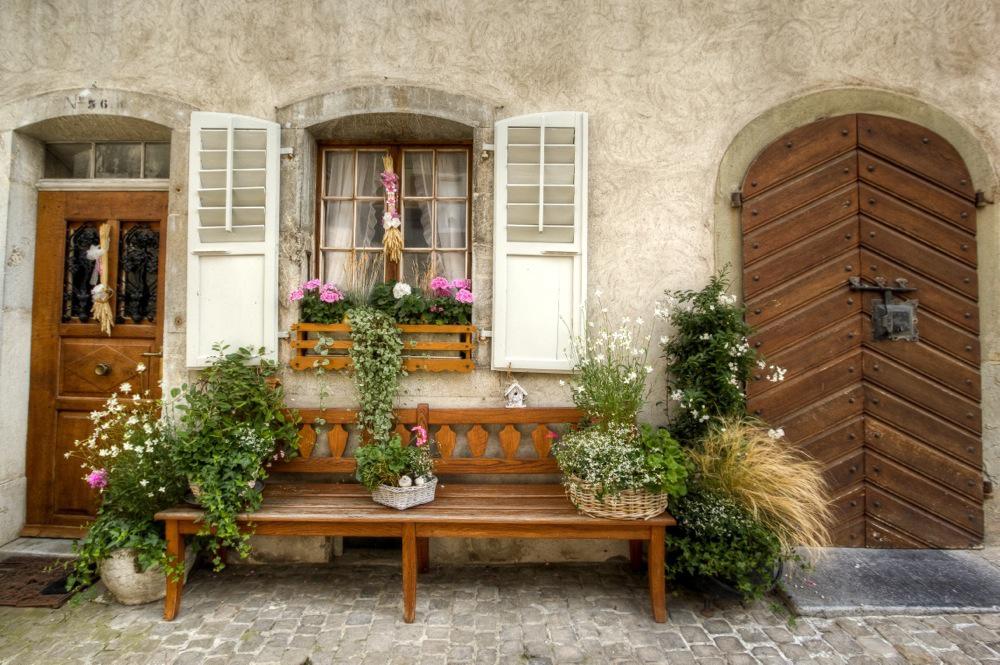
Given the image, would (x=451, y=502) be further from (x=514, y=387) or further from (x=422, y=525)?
(x=514, y=387)

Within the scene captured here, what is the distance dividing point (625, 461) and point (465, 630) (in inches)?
47.5

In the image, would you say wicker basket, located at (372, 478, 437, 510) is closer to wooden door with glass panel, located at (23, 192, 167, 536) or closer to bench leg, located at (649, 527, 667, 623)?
bench leg, located at (649, 527, 667, 623)

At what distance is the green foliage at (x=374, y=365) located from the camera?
10.8 ft

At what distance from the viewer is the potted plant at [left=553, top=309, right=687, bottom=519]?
2756 mm

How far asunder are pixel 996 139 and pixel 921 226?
2.65 ft

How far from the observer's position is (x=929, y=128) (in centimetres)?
353

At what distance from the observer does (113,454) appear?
3.06 meters

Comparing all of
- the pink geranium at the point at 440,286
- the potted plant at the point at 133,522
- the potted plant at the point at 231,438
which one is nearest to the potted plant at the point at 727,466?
the pink geranium at the point at 440,286

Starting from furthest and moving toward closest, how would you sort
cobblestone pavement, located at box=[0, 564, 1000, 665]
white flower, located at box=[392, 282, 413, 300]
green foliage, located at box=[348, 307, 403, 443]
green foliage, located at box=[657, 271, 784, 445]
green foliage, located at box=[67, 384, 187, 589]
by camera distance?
white flower, located at box=[392, 282, 413, 300] < green foliage, located at box=[348, 307, 403, 443] < green foliage, located at box=[657, 271, 784, 445] < green foliage, located at box=[67, 384, 187, 589] < cobblestone pavement, located at box=[0, 564, 1000, 665]

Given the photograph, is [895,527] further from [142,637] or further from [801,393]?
[142,637]

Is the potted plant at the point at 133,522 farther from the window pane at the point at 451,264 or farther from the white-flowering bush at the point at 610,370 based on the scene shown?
the white-flowering bush at the point at 610,370

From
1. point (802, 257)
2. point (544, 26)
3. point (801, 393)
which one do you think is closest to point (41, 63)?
point (544, 26)

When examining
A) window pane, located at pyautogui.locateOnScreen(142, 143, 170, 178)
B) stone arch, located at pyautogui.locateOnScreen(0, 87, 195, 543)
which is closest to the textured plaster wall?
stone arch, located at pyautogui.locateOnScreen(0, 87, 195, 543)

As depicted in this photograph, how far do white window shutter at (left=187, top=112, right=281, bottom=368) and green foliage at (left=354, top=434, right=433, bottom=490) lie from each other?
42.3 inches
